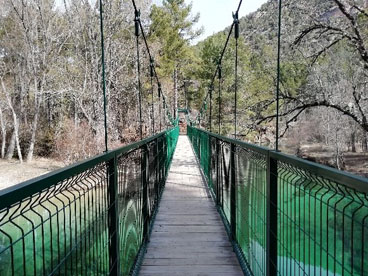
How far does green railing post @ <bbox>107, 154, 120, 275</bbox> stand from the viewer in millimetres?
1440

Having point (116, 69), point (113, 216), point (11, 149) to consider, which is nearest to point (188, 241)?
point (113, 216)

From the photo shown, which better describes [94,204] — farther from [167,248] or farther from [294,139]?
[294,139]

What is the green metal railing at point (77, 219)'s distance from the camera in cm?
72

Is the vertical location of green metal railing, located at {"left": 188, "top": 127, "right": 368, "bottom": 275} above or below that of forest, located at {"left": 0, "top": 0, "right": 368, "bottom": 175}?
below

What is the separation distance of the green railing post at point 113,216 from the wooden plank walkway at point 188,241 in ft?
1.92

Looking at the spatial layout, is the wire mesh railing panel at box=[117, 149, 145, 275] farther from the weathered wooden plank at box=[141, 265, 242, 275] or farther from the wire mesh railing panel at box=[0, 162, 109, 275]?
the wire mesh railing panel at box=[0, 162, 109, 275]

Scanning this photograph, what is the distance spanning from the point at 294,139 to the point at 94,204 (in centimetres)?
2302

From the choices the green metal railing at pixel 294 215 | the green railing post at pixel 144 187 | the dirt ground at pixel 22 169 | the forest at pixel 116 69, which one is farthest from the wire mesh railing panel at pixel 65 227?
the dirt ground at pixel 22 169

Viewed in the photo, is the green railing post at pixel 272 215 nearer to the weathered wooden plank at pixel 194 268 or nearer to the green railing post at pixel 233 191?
the weathered wooden plank at pixel 194 268

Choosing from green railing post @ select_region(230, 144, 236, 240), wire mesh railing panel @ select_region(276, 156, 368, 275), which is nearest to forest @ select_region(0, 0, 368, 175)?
green railing post @ select_region(230, 144, 236, 240)

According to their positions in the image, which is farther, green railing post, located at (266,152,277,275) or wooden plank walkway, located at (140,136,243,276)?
wooden plank walkway, located at (140,136,243,276)

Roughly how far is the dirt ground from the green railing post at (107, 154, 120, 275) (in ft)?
29.7

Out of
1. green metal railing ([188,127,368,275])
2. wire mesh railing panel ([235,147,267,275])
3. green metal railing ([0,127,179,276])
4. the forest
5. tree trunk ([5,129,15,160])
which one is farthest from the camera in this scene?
tree trunk ([5,129,15,160])

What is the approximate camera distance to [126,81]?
1288 centimetres
